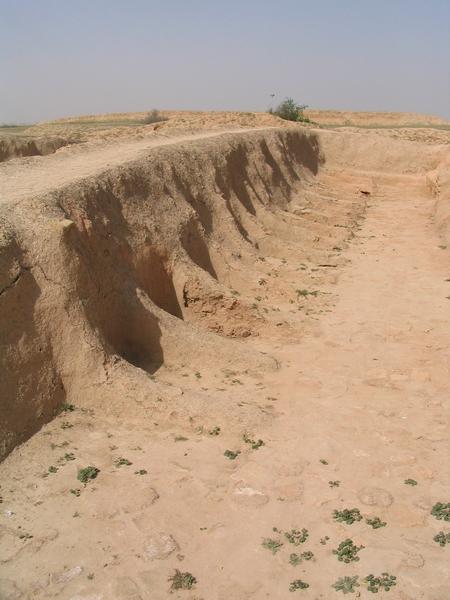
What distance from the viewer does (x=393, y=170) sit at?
75.6 feet

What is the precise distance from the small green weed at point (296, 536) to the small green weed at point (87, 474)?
1858 mm

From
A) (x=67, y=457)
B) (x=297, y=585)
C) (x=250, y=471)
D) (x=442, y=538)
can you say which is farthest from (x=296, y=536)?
(x=67, y=457)

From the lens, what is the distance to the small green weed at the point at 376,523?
5301 mm

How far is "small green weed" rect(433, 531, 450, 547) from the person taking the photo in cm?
509

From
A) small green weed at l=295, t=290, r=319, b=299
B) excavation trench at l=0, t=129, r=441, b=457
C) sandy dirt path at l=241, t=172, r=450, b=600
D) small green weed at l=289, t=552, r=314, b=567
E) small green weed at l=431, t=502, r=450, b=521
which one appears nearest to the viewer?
small green weed at l=289, t=552, r=314, b=567

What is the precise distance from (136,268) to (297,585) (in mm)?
5185

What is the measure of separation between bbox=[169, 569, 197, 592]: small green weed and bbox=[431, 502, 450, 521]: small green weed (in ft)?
7.54

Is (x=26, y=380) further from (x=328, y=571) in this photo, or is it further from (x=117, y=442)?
(x=328, y=571)

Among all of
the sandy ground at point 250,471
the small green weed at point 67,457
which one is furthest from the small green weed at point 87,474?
the small green weed at point 67,457

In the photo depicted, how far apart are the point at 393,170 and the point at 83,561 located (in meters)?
21.0

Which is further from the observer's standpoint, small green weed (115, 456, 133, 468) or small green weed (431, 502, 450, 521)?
small green weed (115, 456, 133, 468)

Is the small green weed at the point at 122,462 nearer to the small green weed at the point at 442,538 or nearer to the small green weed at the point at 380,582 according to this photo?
the small green weed at the point at 380,582

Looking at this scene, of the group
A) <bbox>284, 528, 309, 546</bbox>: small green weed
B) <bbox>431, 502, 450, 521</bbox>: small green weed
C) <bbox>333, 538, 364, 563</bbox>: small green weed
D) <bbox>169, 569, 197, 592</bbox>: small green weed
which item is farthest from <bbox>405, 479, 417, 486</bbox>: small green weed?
<bbox>169, 569, 197, 592</bbox>: small green weed

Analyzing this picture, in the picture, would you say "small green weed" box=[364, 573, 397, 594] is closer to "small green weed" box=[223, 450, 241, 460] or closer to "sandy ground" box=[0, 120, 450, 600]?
"sandy ground" box=[0, 120, 450, 600]
